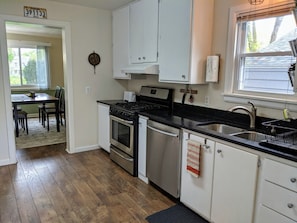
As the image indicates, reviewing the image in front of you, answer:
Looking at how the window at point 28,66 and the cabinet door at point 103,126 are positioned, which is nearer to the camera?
the cabinet door at point 103,126

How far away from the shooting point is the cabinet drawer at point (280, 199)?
59.1 inches

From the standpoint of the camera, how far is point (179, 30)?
260 cm

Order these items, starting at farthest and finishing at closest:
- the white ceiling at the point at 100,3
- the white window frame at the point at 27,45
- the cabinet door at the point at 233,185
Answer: the white window frame at the point at 27,45 → the white ceiling at the point at 100,3 → the cabinet door at the point at 233,185

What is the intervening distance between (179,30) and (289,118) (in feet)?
4.70

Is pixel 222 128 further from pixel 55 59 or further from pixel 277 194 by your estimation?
pixel 55 59

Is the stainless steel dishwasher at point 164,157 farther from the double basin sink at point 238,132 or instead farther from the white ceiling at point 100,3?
the white ceiling at point 100,3

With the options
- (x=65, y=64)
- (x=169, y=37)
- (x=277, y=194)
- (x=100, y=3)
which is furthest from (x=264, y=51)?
(x=65, y=64)

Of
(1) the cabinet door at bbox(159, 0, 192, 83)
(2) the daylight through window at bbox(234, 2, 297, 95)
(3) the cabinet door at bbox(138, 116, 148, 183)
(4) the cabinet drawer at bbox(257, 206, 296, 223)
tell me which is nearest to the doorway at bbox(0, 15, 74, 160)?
(3) the cabinet door at bbox(138, 116, 148, 183)

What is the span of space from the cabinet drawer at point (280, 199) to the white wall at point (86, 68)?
3.10 metres

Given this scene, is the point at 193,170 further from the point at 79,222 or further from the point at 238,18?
the point at 238,18

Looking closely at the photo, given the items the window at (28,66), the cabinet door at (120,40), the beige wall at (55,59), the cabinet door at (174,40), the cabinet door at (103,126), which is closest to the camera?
the cabinet door at (174,40)

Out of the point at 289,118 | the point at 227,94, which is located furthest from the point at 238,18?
the point at 289,118

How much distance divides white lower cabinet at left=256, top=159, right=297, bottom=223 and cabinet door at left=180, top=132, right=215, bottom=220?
0.48 meters

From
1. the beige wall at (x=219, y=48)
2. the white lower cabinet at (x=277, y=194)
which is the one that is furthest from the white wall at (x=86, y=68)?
the white lower cabinet at (x=277, y=194)
